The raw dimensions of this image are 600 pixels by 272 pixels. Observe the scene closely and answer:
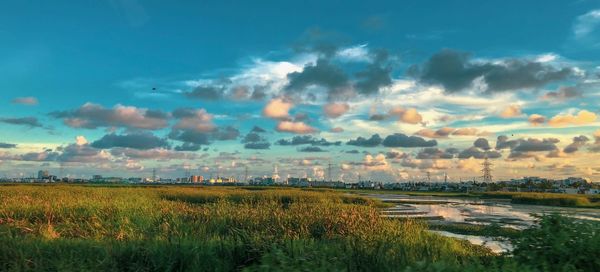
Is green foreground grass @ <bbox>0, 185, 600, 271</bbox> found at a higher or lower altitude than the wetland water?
higher

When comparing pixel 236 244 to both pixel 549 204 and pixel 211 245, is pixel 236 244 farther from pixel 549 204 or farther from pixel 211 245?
pixel 549 204

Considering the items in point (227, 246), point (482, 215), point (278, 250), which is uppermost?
point (278, 250)

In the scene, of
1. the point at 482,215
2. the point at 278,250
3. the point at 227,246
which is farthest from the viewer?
the point at 482,215

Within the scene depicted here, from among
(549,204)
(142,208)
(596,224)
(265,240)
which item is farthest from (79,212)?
(549,204)

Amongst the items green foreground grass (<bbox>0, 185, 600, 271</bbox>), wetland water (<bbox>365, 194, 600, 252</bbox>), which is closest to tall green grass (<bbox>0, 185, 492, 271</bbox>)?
green foreground grass (<bbox>0, 185, 600, 271</bbox>)

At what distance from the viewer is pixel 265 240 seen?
11469mm

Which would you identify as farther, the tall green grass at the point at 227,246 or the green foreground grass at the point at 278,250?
the tall green grass at the point at 227,246

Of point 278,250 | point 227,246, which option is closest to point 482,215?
point 227,246

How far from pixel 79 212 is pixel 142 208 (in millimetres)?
3006

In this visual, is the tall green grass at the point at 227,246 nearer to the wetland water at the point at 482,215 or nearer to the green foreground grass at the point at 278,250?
the green foreground grass at the point at 278,250

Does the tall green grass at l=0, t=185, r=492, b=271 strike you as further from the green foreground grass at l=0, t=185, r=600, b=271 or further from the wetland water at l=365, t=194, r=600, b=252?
the wetland water at l=365, t=194, r=600, b=252

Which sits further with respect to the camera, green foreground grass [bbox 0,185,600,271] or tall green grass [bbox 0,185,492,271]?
tall green grass [bbox 0,185,492,271]

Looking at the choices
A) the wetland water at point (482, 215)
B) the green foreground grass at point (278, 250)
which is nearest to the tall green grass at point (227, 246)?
the green foreground grass at point (278, 250)

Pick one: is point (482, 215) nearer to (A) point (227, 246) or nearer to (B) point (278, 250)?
(A) point (227, 246)
